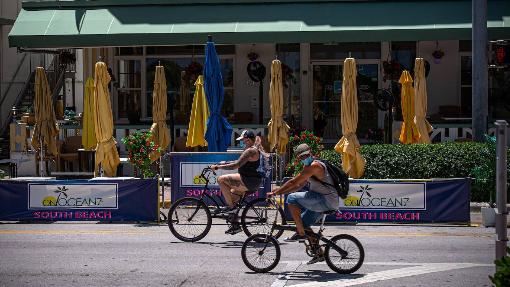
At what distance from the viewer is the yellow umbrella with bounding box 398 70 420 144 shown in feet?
78.9

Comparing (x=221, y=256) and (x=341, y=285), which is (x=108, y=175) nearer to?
(x=221, y=256)

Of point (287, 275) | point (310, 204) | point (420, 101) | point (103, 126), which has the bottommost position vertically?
point (287, 275)

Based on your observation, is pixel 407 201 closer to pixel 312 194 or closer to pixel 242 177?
pixel 242 177

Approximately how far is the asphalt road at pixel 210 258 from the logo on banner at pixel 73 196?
0.45 metres

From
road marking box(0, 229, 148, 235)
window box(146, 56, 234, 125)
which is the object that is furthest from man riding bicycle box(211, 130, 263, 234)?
window box(146, 56, 234, 125)

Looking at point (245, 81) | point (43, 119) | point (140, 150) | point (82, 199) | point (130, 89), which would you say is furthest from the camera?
point (130, 89)

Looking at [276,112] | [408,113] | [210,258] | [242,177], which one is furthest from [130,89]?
[210,258]

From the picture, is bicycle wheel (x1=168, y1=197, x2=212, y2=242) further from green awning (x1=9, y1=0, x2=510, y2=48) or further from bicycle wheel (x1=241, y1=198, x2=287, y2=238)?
green awning (x1=9, y1=0, x2=510, y2=48)

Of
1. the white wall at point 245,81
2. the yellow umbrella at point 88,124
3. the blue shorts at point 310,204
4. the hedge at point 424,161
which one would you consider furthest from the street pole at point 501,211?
the white wall at point 245,81

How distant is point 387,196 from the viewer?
18094 mm

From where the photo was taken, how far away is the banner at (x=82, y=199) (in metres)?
18.6

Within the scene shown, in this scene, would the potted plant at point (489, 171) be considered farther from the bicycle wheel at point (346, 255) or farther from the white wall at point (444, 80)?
the white wall at point (444, 80)

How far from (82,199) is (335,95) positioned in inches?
537

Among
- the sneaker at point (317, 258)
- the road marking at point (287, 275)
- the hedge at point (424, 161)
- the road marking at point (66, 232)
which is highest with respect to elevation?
the hedge at point (424, 161)
